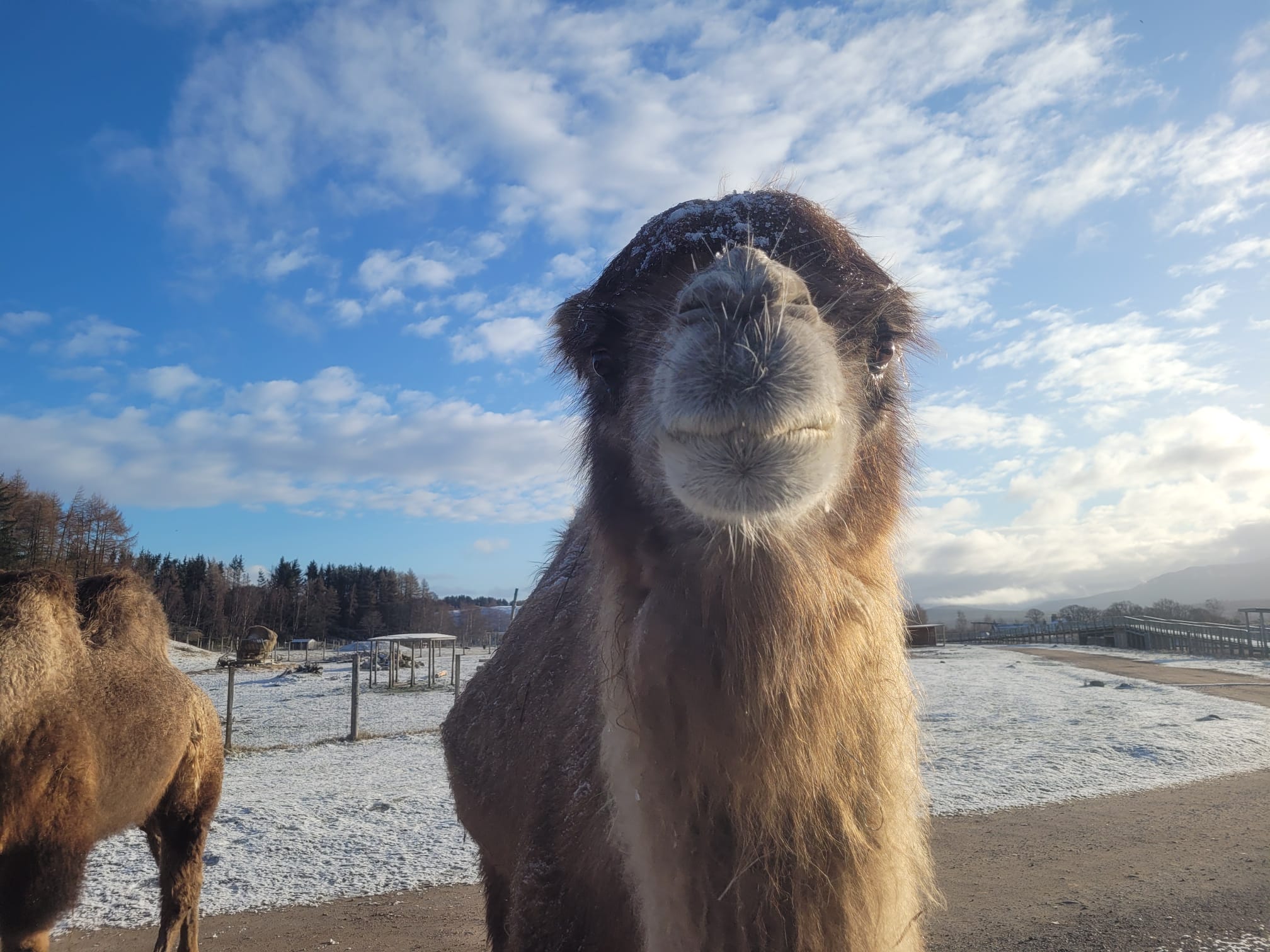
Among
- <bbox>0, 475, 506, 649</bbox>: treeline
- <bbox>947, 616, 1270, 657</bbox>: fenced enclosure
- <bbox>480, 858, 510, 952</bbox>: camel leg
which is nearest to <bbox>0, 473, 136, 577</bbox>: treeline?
<bbox>0, 475, 506, 649</bbox>: treeline

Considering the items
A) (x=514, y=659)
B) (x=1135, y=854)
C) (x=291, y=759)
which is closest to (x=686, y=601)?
(x=514, y=659)

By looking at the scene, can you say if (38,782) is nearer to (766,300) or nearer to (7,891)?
(7,891)

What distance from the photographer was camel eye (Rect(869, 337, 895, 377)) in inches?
87.9

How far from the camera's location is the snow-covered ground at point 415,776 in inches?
264

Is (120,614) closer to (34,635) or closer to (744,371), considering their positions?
(34,635)

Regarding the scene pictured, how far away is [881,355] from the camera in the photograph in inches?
88.8

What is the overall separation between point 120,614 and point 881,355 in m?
6.99

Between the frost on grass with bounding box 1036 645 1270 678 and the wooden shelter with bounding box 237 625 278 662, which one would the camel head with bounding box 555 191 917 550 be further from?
the wooden shelter with bounding box 237 625 278 662

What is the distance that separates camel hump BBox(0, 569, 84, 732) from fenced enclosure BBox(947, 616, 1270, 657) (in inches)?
1383

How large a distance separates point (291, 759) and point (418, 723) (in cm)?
429

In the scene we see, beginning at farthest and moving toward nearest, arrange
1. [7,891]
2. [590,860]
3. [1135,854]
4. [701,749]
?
[1135,854], [7,891], [590,860], [701,749]

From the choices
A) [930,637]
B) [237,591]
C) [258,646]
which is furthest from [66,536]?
[237,591]

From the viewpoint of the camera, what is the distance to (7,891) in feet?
15.6

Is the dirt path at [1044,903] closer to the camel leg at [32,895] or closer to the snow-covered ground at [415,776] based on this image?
the snow-covered ground at [415,776]
